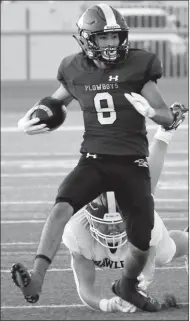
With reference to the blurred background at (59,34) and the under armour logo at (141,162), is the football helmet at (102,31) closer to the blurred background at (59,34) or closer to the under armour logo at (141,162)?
the under armour logo at (141,162)

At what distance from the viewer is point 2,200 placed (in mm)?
22000

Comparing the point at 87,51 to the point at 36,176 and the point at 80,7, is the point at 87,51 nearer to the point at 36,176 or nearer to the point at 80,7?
the point at 36,176

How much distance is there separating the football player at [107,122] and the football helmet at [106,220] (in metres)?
0.45

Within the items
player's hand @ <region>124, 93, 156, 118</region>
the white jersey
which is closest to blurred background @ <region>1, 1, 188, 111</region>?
the white jersey

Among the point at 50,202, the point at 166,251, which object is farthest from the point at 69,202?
the point at 50,202

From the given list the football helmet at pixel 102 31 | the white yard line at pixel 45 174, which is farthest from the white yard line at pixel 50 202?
the football helmet at pixel 102 31

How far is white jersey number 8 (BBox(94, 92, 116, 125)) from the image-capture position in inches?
289

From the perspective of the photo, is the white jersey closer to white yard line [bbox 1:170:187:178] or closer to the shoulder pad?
the shoulder pad

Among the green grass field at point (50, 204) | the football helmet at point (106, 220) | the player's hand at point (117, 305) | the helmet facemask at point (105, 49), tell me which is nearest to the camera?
the helmet facemask at point (105, 49)

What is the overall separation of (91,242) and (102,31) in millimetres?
2215

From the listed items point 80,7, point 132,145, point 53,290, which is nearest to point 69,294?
point 53,290

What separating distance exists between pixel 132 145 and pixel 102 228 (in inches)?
42.9

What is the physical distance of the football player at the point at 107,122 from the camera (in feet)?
24.1

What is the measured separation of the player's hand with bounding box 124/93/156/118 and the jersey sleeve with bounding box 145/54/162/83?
38 cm
